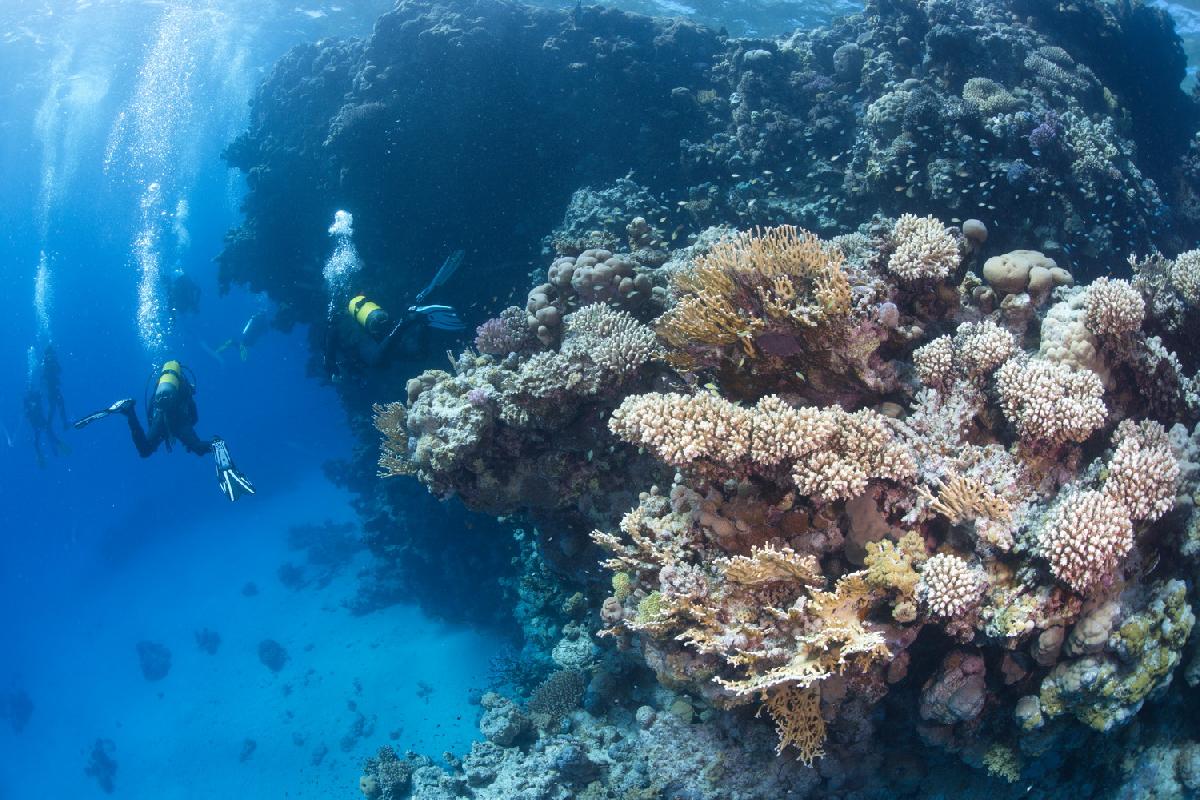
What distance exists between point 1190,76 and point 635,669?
120 ft

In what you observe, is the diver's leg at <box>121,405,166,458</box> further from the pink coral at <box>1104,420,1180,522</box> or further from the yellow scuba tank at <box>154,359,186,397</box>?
the pink coral at <box>1104,420,1180,522</box>

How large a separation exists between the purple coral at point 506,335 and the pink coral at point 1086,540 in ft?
18.1

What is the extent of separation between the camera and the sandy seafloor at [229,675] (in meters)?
16.3

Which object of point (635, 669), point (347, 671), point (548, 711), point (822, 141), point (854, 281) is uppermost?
point (854, 281)

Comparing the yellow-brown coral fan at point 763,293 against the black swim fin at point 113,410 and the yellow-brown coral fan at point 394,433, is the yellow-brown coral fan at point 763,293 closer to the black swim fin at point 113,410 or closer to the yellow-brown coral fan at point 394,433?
the yellow-brown coral fan at point 394,433

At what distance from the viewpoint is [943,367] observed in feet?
16.0

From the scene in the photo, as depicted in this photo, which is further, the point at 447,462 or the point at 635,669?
the point at 635,669

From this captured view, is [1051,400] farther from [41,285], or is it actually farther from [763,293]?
[41,285]

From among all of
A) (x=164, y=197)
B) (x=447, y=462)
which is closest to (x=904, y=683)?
(x=447, y=462)

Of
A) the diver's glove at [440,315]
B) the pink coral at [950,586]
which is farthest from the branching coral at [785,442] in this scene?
the diver's glove at [440,315]

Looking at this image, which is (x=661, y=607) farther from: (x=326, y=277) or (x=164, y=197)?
(x=164, y=197)

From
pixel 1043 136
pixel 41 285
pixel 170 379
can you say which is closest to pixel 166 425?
pixel 170 379

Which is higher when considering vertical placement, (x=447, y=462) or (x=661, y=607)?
(x=661, y=607)

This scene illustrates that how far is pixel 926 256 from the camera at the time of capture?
515 cm
